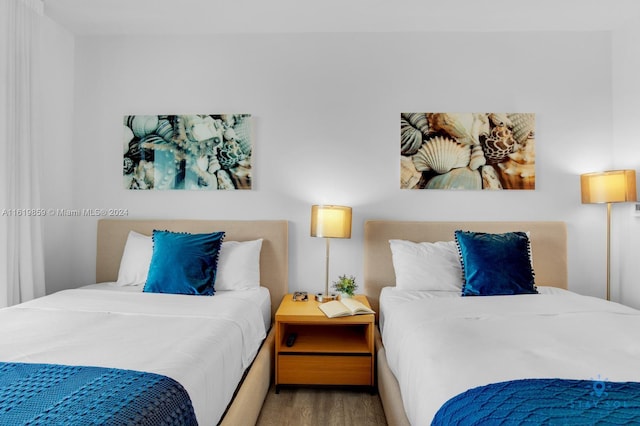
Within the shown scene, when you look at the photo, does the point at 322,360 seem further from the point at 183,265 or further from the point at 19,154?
the point at 19,154

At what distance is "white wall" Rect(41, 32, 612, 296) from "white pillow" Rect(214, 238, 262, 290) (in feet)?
1.06

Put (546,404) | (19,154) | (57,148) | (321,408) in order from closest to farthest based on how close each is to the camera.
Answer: (546,404) → (321,408) → (19,154) → (57,148)

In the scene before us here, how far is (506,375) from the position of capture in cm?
118

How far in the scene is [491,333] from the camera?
1574 mm

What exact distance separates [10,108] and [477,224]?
10.8 feet

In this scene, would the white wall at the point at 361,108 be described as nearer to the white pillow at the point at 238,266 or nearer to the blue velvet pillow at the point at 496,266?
the white pillow at the point at 238,266

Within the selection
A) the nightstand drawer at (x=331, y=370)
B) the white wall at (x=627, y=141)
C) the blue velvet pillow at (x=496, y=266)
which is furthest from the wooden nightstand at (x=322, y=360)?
the white wall at (x=627, y=141)

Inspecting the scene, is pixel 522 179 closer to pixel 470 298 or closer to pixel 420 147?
pixel 420 147

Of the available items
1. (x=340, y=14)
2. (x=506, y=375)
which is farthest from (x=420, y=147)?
(x=506, y=375)

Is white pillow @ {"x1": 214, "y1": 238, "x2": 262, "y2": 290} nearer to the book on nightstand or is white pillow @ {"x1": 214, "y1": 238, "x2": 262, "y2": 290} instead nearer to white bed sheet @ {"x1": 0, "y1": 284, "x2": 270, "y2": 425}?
white bed sheet @ {"x1": 0, "y1": 284, "x2": 270, "y2": 425}

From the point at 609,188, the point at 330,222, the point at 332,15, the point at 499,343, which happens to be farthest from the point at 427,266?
the point at 332,15

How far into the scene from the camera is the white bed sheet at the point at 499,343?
1218 millimetres

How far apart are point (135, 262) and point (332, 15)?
2.27m

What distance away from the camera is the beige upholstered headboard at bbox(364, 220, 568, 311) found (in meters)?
2.81
